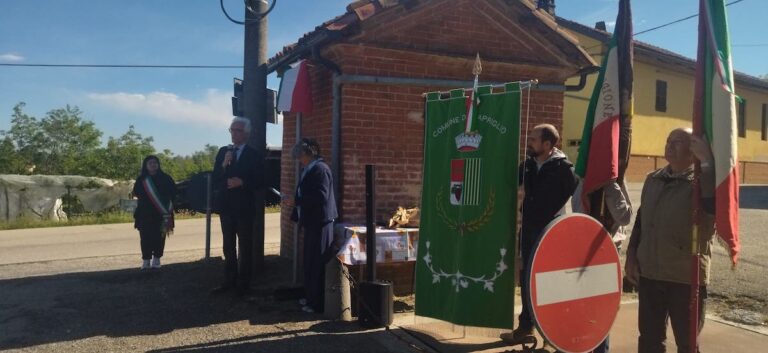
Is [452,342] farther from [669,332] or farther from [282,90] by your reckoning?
[282,90]

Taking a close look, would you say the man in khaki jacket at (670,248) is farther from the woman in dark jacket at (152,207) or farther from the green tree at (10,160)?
the green tree at (10,160)

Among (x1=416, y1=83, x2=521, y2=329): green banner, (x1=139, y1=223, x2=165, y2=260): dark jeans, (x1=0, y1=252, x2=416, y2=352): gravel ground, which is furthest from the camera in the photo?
(x1=139, y1=223, x2=165, y2=260): dark jeans

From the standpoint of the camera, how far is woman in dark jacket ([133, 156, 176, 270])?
24.4 ft

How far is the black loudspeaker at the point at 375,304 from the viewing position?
499 cm

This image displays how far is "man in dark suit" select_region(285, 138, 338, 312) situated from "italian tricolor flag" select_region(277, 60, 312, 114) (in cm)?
110

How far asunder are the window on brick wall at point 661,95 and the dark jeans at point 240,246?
25.6 metres

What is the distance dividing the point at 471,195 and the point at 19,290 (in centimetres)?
578

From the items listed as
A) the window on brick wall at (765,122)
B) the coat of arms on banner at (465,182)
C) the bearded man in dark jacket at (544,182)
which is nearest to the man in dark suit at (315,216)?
the coat of arms on banner at (465,182)

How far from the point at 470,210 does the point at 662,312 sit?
1479 mm

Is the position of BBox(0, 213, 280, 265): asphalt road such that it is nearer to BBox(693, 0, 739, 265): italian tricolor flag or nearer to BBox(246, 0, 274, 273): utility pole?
BBox(246, 0, 274, 273): utility pole

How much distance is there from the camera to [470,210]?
13.8ft

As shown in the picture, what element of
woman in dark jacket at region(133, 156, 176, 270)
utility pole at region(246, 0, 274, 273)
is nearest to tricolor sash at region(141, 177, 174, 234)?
woman in dark jacket at region(133, 156, 176, 270)

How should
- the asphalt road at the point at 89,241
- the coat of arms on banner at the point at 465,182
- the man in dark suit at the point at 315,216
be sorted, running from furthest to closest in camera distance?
the asphalt road at the point at 89,241, the man in dark suit at the point at 315,216, the coat of arms on banner at the point at 465,182

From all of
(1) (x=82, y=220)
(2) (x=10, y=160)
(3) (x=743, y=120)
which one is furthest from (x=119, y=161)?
(3) (x=743, y=120)
